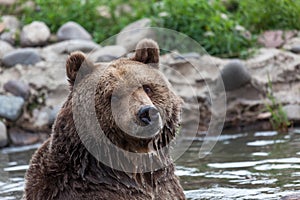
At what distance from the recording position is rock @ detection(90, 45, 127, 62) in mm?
10188

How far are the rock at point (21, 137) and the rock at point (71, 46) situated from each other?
5.21ft

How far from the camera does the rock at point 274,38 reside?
11539mm

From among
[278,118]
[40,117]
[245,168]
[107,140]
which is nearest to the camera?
[107,140]

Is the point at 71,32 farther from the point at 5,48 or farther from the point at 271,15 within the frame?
the point at 271,15

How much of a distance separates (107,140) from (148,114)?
0.43 metres

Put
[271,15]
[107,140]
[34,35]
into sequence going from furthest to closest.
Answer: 1. [271,15]
2. [34,35]
3. [107,140]

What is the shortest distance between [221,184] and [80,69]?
7.65 ft

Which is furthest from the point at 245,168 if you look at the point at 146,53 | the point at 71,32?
the point at 71,32

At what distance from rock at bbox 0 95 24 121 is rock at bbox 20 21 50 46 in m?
1.62

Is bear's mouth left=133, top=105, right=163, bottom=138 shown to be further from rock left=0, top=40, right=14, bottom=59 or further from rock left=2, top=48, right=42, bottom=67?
rock left=0, top=40, right=14, bottom=59

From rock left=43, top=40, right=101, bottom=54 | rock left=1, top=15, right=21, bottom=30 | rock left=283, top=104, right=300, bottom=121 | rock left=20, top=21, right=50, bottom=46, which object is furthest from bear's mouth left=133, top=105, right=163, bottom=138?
rock left=1, top=15, right=21, bottom=30

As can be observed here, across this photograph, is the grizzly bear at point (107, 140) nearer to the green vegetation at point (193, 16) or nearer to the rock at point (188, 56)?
the rock at point (188, 56)

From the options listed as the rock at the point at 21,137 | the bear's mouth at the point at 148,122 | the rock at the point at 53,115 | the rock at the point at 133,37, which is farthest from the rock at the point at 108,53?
→ the bear's mouth at the point at 148,122

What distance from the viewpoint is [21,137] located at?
1012cm
